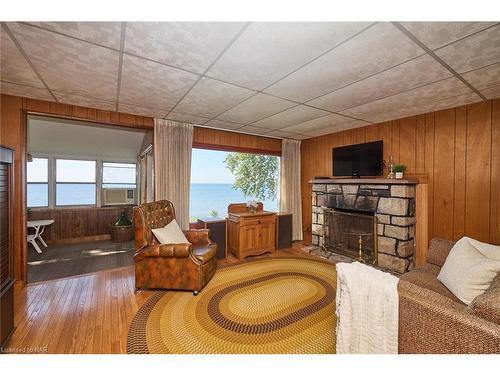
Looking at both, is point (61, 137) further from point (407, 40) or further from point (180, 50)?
point (407, 40)

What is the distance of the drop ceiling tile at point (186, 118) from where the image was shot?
339 centimetres

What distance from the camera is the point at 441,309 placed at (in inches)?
42.6

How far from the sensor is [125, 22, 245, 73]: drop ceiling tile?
1.43m

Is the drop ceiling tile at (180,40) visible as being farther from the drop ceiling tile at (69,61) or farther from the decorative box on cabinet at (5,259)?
the decorative box on cabinet at (5,259)

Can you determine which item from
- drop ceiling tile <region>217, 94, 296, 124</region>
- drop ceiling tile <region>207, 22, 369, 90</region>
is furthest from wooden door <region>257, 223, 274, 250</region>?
drop ceiling tile <region>207, 22, 369, 90</region>

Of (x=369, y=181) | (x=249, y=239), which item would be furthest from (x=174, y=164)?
(x=369, y=181)

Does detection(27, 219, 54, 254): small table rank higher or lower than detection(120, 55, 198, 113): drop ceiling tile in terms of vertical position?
lower

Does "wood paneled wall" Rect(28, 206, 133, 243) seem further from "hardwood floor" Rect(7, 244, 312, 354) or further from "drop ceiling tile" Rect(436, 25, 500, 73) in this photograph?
"drop ceiling tile" Rect(436, 25, 500, 73)

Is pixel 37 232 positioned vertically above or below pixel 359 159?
below

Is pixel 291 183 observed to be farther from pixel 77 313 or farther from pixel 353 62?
pixel 77 313

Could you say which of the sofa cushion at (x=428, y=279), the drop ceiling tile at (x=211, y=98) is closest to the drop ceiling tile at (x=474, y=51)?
the drop ceiling tile at (x=211, y=98)

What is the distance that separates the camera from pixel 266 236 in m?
4.24

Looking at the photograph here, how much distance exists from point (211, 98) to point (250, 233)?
7.95 ft

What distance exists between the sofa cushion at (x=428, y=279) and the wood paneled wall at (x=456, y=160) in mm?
1101
